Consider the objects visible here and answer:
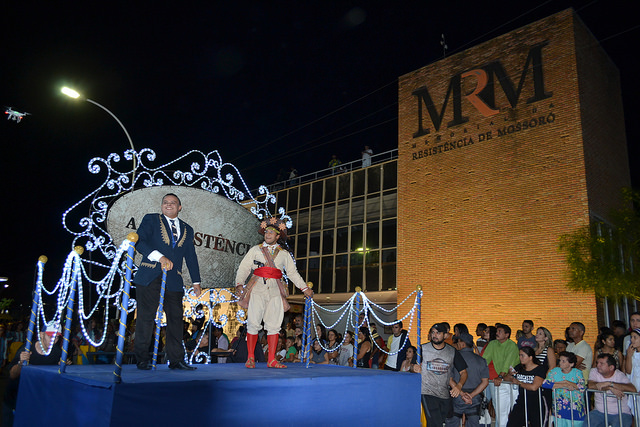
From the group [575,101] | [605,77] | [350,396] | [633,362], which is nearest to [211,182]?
[350,396]

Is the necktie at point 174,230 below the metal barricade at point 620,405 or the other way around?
the other way around

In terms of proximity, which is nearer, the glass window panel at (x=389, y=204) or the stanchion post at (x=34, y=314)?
the stanchion post at (x=34, y=314)

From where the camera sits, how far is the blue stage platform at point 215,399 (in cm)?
356

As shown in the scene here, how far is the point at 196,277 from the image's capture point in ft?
18.3

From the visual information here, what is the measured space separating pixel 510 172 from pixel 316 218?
35.6 ft

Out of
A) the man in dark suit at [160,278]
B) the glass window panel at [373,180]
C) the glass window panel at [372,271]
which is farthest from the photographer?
the glass window panel at [373,180]

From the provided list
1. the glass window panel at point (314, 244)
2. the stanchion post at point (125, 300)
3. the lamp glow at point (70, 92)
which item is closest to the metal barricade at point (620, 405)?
the stanchion post at point (125, 300)

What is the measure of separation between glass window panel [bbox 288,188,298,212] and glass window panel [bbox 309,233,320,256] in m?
2.08

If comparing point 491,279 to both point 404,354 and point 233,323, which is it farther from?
point 233,323

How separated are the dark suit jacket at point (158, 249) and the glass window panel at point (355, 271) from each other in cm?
1593

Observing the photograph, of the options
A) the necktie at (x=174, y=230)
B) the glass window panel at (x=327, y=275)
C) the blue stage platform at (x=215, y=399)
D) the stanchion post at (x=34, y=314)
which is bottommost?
the blue stage platform at (x=215, y=399)

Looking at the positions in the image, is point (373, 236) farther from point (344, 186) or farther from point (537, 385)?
point (537, 385)

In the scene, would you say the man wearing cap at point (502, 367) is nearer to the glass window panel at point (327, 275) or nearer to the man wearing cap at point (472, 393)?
the man wearing cap at point (472, 393)

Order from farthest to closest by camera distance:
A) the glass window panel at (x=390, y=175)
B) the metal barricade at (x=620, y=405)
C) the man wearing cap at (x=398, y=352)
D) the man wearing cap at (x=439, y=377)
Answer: the glass window panel at (x=390, y=175) → the man wearing cap at (x=398, y=352) → the man wearing cap at (x=439, y=377) → the metal barricade at (x=620, y=405)
